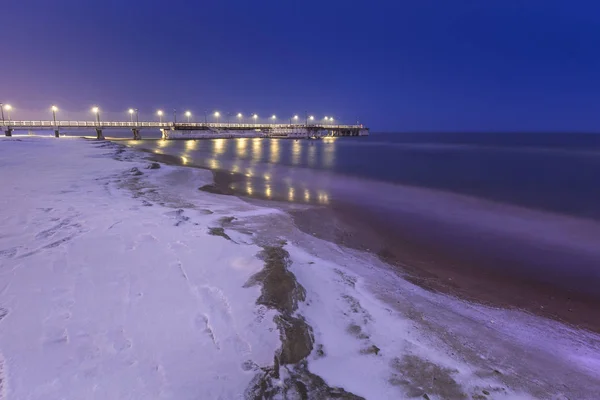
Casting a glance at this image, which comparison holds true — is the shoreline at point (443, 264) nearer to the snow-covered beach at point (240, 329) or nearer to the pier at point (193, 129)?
the snow-covered beach at point (240, 329)

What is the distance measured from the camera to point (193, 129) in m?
107

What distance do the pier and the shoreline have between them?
78.2m

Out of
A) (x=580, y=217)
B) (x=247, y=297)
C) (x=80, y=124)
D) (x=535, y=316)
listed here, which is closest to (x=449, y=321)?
(x=535, y=316)

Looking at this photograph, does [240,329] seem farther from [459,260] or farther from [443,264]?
A: [459,260]

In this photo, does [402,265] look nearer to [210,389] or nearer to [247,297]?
[247,297]

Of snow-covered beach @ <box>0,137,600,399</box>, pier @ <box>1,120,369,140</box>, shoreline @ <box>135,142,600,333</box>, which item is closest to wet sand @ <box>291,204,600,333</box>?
shoreline @ <box>135,142,600,333</box>

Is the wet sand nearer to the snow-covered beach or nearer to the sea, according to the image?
the sea

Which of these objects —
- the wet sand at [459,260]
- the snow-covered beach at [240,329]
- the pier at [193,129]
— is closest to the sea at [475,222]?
the wet sand at [459,260]

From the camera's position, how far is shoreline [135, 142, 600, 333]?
6.74 meters

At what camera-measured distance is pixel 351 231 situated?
1109 centimetres

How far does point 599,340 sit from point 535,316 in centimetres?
90

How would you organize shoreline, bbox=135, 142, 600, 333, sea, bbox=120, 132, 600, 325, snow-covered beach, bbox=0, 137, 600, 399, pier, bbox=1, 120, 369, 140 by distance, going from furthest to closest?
pier, bbox=1, 120, 369, 140 < sea, bbox=120, 132, 600, 325 < shoreline, bbox=135, 142, 600, 333 < snow-covered beach, bbox=0, 137, 600, 399

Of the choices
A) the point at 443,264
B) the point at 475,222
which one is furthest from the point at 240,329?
the point at 475,222

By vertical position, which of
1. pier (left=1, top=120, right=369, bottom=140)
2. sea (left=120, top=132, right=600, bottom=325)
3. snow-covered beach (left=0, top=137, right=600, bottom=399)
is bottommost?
sea (left=120, top=132, right=600, bottom=325)
